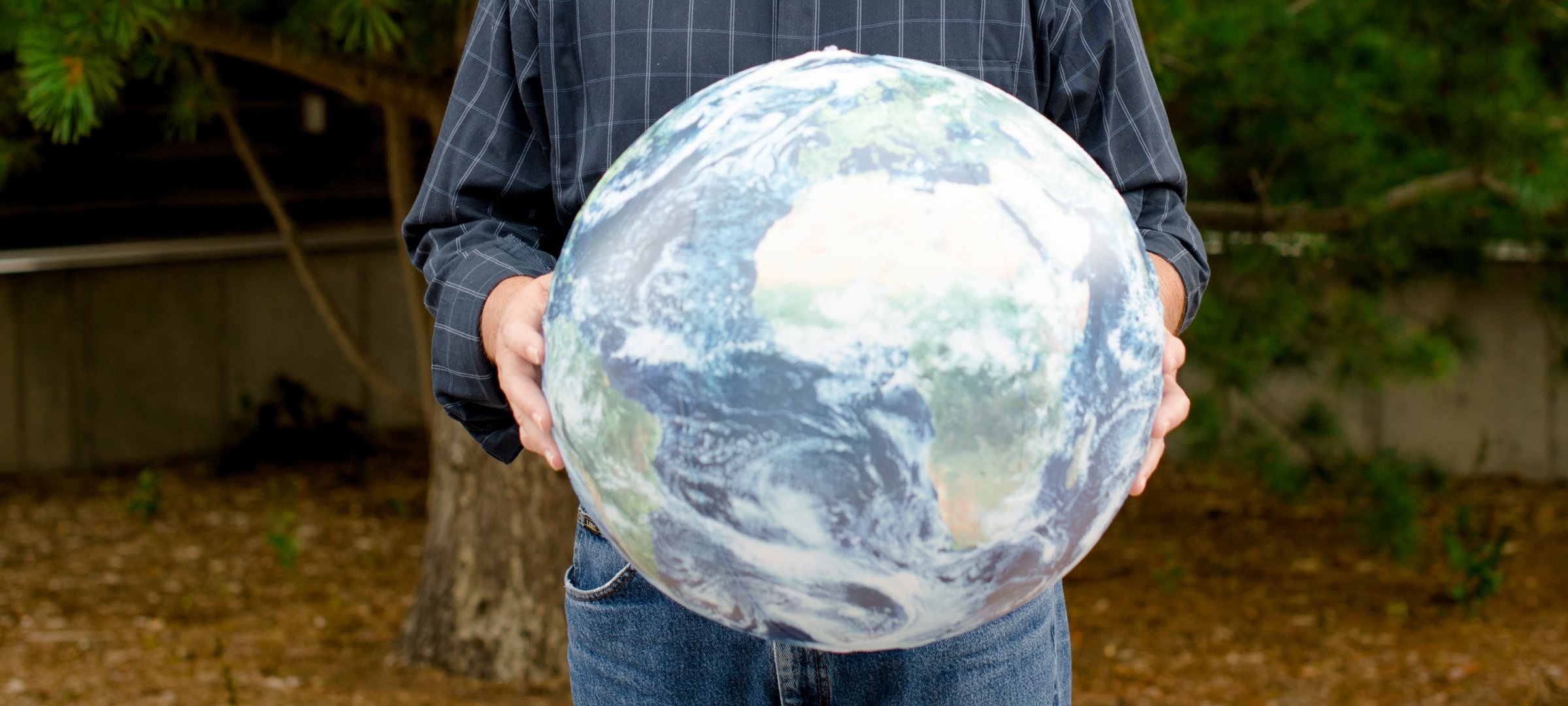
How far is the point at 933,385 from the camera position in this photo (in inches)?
41.9

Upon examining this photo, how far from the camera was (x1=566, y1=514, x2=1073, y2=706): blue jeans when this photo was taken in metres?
1.54

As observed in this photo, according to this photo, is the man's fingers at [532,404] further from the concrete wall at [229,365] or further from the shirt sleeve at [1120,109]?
the concrete wall at [229,365]

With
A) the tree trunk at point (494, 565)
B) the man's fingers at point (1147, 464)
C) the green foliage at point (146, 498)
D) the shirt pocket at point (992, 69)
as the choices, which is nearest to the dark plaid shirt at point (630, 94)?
the shirt pocket at point (992, 69)

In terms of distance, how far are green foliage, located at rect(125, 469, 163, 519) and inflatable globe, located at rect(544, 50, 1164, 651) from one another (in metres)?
5.03

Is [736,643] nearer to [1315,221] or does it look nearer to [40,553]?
[1315,221]

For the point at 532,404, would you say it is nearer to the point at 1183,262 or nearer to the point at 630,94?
the point at 630,94

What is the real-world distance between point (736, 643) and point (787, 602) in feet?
1.44

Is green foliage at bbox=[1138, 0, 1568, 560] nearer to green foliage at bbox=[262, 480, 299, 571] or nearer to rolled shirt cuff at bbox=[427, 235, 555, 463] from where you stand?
rolled shirt cuff at bbox=[427, 235, 555, 463]

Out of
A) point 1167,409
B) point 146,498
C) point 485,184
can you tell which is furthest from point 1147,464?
point 146,498

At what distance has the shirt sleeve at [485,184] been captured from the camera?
1617 millimetres

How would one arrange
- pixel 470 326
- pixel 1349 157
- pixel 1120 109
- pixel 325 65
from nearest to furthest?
1. pixel 470 326
2. pixel 1120 109
3. pixel 325 65
4. pixel 1349 157

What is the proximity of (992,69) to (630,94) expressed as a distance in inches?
17.2


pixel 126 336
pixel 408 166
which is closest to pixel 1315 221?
pixel 408 166

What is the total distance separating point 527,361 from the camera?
136 cm
